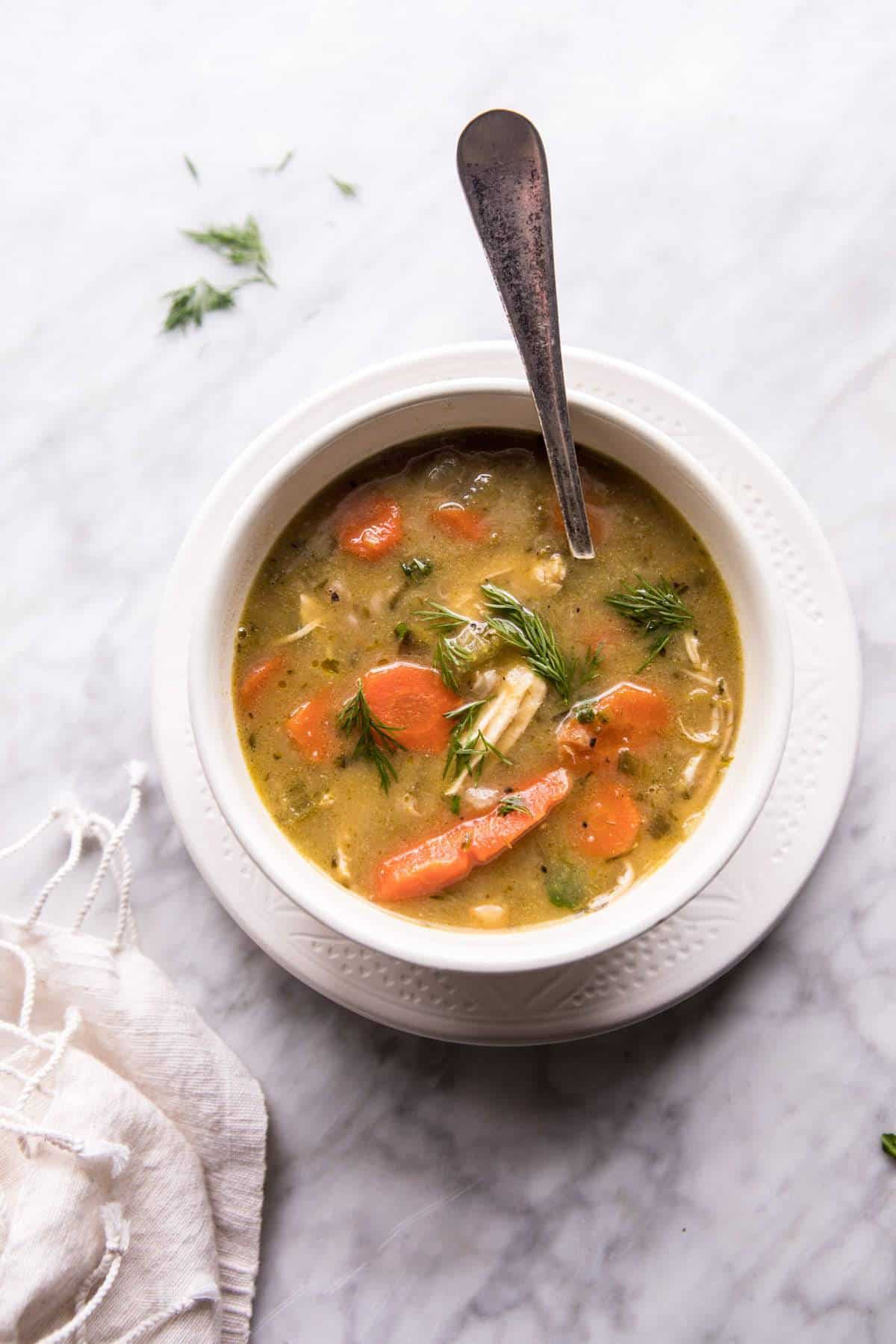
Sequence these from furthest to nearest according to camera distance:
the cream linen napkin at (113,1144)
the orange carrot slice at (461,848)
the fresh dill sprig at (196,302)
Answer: the fresh dill sprig at (196,302), the cream linen napkin at (113,1144), the orange carrot slice at (461,848)

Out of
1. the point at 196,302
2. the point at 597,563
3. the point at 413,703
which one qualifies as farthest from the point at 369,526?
the point at 196,302

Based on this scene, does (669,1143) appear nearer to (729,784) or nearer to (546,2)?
(729,784)

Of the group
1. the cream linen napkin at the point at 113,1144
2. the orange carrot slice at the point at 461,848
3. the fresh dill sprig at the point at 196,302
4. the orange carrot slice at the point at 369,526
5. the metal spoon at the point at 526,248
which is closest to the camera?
the metal spoon at the point at 526,248

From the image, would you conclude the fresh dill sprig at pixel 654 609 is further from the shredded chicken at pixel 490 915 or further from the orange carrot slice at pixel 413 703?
the shredded chicken at pixel 490 915

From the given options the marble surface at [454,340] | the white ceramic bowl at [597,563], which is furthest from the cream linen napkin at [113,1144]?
the white ceramic bowl at [597,563]

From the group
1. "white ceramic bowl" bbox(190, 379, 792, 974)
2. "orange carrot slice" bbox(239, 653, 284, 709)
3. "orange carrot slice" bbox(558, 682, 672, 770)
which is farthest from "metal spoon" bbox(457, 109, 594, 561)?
"orange carrot slice" bbox(239, 653, 284, 709)

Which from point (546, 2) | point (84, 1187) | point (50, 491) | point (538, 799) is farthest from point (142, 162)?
point (84, 1187)
